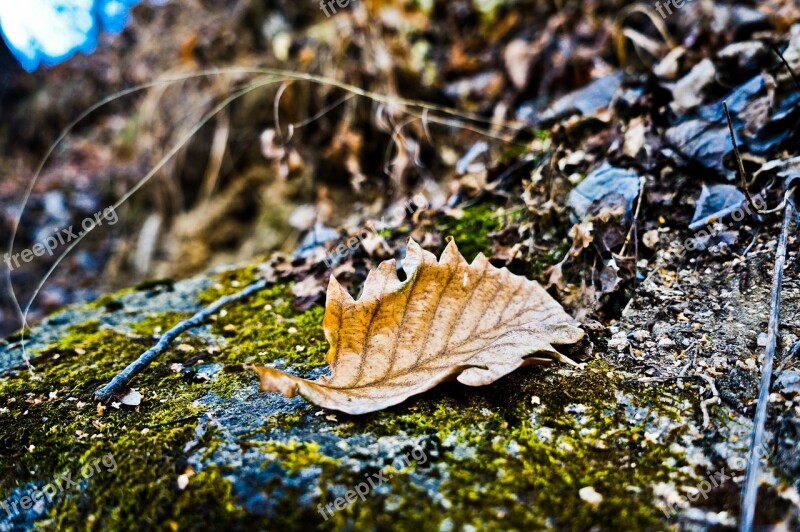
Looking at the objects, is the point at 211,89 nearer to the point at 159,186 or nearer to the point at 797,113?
the point at 159,186

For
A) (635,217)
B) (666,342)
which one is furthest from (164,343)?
(635,217)

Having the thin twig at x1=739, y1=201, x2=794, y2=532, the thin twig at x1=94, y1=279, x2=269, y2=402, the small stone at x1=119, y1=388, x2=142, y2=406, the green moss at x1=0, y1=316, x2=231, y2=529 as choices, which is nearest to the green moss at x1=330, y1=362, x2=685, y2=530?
the thin twig at x1=739, y1=201, x2=794, y2=532

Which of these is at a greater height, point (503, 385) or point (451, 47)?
point (451, 47)

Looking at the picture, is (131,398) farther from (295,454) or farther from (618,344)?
(618,344)

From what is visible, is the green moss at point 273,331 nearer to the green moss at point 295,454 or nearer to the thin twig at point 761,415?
the green moss at point 295,454

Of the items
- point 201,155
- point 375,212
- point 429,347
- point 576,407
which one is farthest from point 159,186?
point 576,407

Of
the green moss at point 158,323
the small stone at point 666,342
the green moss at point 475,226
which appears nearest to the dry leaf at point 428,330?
the small stone at point 666,342
